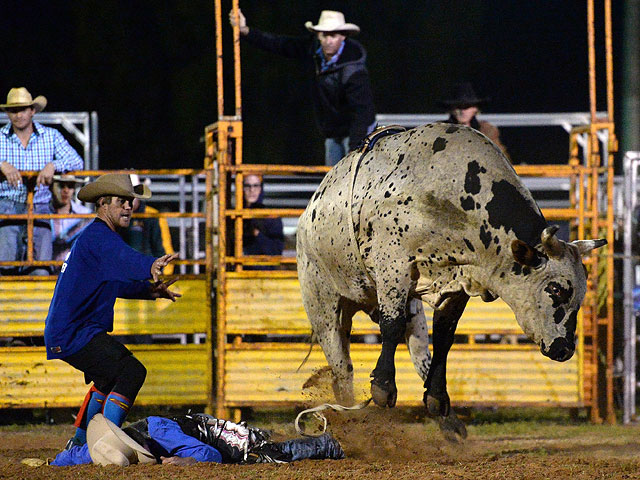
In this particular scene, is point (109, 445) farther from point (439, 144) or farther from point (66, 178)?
point (66, 178)

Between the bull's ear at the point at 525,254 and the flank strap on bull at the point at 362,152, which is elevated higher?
the flank strap on bull at the point at 362,152

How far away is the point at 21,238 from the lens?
958cm

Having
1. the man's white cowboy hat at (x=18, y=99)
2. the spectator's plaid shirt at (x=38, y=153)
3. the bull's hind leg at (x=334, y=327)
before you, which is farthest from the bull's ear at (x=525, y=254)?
the man's white cowboy hat at (x=18, y=99)

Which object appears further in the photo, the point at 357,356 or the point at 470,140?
the point at 357,356

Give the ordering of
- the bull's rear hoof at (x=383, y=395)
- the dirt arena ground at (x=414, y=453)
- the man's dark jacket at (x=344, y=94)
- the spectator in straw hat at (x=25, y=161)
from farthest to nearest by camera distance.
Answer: the spectator in straw hat at (x=25, y=161) → the man's dark jacket at (x=344, y=94) → the bull's rear hoof at (x=383, y=395) → the dirt arena ground at (x=414, y=453)

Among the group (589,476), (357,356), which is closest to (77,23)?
(357,356)

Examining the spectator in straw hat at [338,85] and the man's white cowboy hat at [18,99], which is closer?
the spectator in straw hat at [338,85]

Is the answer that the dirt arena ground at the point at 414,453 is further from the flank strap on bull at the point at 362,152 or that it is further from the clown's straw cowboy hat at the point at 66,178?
the clown's straw cowboy hat at the point at 66,178

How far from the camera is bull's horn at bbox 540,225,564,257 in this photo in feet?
20.0

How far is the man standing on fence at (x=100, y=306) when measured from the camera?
6.42 meters

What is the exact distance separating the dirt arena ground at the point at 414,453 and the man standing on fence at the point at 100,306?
1.68 feet

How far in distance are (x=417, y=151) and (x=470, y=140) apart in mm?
330

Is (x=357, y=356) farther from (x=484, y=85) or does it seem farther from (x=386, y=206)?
(x=484, y=85)

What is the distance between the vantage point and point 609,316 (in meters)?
9.66
